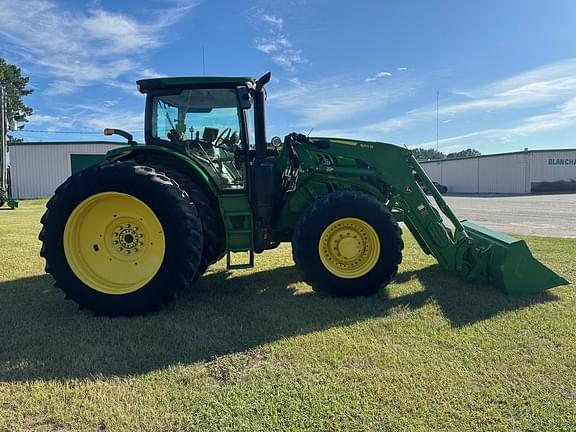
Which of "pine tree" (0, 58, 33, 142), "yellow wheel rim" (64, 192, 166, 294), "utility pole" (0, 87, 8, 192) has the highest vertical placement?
"pine tree" (0, 58, 33, 142)

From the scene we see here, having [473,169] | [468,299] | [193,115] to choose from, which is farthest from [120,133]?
[473,169]

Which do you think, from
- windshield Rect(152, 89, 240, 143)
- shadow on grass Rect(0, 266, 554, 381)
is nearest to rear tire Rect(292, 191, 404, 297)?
shadow on grass Rect(0, 266, 554, 381)

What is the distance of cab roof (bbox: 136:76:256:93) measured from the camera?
4930 mm

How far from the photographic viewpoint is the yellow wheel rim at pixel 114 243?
432 cm

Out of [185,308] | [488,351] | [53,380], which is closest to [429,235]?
[488,351]

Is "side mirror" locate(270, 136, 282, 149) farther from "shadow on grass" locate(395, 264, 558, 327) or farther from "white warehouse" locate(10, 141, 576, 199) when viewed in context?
"white warehouse" locate(10, 141, 576, 199)

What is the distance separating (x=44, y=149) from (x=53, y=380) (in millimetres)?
37605

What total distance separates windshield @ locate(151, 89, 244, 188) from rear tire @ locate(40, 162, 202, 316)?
92 centimetres

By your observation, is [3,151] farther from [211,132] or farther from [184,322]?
[184,322]

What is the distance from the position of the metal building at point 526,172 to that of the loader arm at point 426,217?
3870cm

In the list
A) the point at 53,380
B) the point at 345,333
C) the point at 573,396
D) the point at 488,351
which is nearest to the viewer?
the point at 573,396

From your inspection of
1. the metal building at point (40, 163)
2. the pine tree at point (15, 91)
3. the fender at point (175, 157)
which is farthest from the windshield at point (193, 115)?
the pine tree at point (15, 91)

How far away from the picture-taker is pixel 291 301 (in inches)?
188

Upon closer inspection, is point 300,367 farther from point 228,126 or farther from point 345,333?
point 228,126
